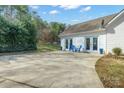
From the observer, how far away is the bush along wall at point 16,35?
17672 millimetres

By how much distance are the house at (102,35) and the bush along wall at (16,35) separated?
417 centimetres

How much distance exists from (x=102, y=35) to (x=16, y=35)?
24.4ft

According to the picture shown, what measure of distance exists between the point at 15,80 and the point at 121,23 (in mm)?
10671

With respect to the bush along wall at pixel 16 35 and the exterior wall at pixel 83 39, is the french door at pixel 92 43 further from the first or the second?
the bush along wall at pixel 16 35

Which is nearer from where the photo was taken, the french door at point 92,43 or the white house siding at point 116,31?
the white house siding at point 116,31

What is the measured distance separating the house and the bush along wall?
13.7 ft

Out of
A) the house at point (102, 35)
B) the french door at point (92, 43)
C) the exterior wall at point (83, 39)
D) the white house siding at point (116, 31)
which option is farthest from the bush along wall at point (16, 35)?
the white house siding at point (116, 31)

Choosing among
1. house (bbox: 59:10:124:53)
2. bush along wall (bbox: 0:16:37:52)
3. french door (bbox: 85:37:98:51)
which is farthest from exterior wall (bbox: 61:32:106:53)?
bush along wall (bbox: 0:16:37:52)

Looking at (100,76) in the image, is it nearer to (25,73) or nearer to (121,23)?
(25,73)

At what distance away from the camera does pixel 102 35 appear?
53.5ft

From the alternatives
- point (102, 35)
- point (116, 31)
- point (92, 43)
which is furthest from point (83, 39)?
point (116, 31)

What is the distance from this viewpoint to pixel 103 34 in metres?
16.2

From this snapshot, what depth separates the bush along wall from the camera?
58.0 feet
